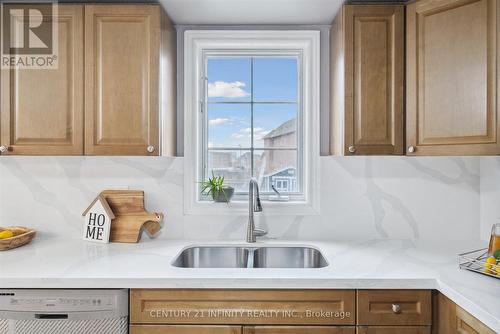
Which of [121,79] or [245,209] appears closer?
[121,79]

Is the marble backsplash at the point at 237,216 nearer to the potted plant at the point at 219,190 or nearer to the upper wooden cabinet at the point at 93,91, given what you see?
the potted plant at the point at 219,190

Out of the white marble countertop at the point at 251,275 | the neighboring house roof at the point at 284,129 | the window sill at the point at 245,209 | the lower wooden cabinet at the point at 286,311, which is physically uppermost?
the neighboring house roof at the point at 284,129

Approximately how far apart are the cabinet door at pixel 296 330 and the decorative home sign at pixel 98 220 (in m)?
0.99

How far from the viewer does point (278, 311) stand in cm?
131

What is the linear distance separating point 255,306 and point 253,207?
611 mm

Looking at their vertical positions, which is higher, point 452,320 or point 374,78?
point 374,78

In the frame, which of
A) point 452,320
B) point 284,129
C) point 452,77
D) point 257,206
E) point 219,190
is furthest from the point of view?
point 284,129

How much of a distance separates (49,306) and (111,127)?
825 millimetres

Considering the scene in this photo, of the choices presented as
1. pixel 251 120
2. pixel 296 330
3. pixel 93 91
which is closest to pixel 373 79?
pixel 251 120

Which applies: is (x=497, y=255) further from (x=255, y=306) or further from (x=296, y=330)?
(x=255, y=306)

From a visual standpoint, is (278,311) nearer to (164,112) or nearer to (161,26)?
(164,112)

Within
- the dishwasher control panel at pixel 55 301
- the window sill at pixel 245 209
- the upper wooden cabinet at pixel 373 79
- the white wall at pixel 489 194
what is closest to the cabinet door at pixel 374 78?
the upper wooden cabinet at pixel 373 79

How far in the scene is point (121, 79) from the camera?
5.35 feet

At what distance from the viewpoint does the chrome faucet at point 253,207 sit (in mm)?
1816
